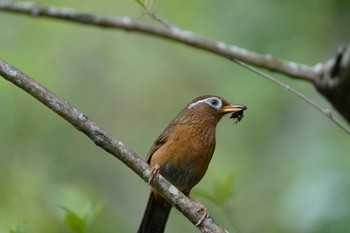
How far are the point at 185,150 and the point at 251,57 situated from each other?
1.73 metres

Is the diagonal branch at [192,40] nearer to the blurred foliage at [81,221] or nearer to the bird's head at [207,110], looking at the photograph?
the blurred foliage at [81,221]

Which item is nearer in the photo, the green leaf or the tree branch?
the tree branch

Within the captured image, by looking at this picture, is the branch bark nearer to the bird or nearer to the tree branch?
the tree branch

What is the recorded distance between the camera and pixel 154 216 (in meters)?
5.16

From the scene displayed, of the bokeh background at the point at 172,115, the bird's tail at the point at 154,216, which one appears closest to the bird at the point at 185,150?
the bird's tail at the point at 154,216

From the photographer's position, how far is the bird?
4840 mm

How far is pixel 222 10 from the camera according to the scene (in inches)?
276

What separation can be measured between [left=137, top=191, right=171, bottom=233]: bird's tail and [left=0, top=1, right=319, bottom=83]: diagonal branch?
189cm

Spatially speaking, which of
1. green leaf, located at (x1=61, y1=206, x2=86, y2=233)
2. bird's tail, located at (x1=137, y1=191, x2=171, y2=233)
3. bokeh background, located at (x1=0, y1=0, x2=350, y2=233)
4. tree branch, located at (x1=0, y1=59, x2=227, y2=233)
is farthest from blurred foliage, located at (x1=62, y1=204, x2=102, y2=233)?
bird's tail, located at (x1=137, y1=191, x2=171, y2=233)

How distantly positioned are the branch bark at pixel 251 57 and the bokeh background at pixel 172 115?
1172mm

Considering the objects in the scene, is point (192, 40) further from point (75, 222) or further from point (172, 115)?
point (172, 115)

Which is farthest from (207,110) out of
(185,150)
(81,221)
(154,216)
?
(81,221)

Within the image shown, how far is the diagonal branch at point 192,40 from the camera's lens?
3.09 metres

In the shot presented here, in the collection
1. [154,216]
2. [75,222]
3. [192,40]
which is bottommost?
[154,216]
